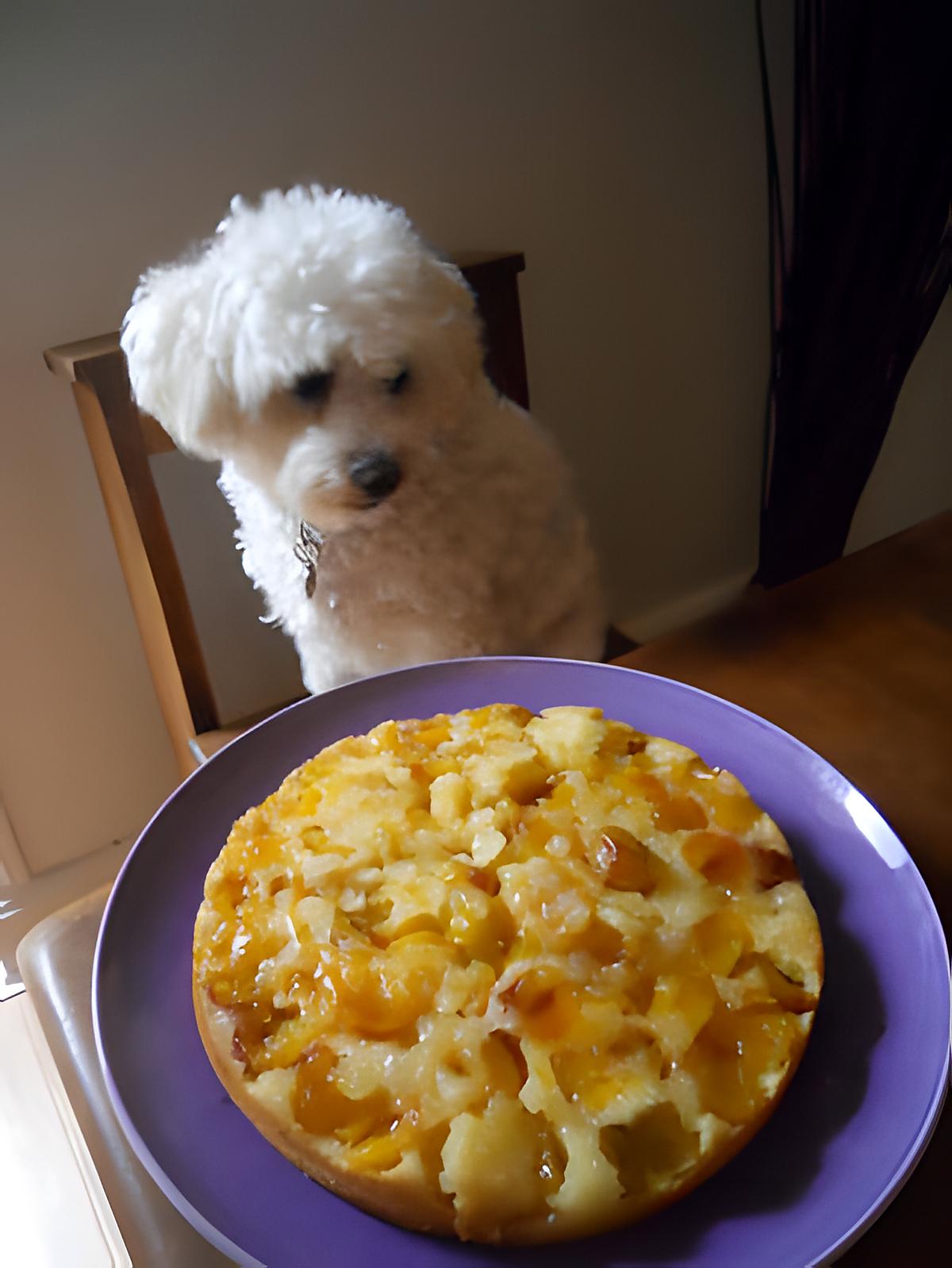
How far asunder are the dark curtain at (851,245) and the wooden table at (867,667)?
580mm

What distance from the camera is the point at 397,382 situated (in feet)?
2.29

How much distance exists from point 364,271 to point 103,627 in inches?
22.2

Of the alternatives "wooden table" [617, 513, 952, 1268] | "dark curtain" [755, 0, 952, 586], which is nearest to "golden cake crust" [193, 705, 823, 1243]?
"wooden table" [617, 513, 952, 1268]

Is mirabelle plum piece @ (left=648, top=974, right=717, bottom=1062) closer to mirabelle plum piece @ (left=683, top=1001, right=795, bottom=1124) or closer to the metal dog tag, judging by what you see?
mirabelle plum piece @ (left=683, top=1001, right=795, bottom=1124)

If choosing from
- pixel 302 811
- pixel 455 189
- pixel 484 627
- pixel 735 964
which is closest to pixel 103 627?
pixel 484 627

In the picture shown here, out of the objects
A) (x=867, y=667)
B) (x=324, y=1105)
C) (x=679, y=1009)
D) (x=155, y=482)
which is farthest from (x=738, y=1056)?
(x=155, y=482)

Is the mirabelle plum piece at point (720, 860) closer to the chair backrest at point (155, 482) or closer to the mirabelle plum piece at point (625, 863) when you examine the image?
the mirabelle plum piece at point (625, 863)

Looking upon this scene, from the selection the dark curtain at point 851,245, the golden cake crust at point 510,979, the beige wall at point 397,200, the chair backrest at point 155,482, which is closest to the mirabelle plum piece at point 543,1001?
the golden cake crust at point 510,979

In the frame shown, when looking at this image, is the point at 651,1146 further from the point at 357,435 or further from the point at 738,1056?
the point at 357,435

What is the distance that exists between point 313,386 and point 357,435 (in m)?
0.05

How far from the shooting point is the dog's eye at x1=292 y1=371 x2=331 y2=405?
0.67 metres

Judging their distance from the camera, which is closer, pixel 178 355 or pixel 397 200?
pixel 178 355

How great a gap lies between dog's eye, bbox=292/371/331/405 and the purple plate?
0.30 metres

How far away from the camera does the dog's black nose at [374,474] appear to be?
0.68m
